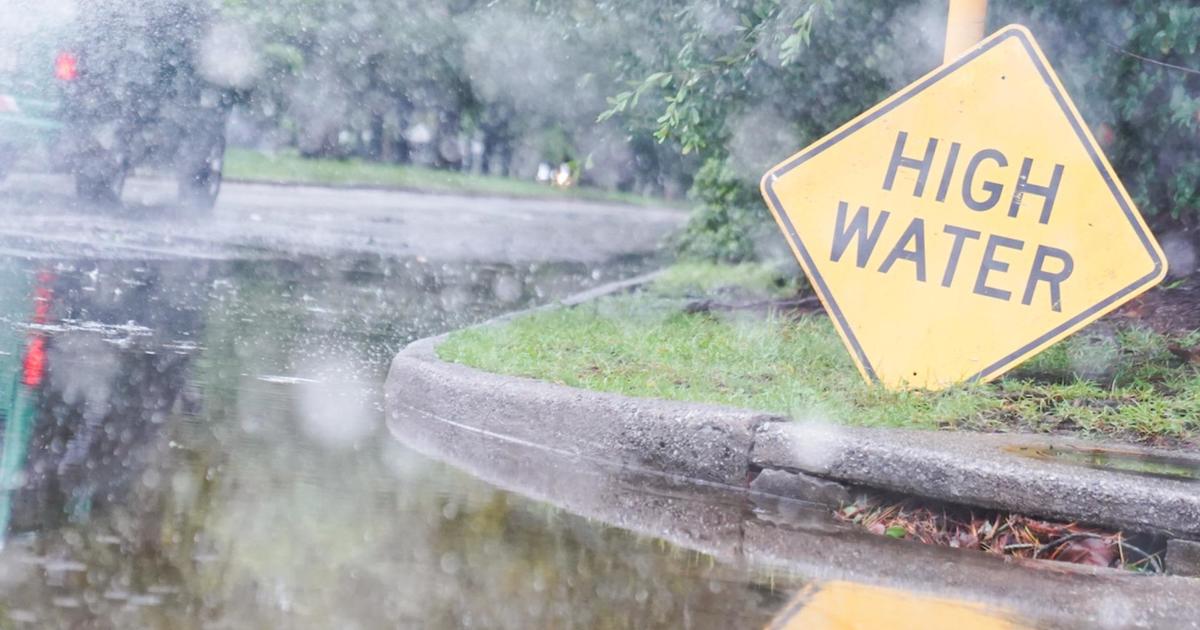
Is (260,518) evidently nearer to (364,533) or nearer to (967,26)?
(364,533)

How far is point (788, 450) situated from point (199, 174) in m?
9.66

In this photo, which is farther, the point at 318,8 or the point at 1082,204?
the point at 318,8

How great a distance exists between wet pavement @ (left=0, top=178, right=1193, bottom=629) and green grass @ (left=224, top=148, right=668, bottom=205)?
1332cm

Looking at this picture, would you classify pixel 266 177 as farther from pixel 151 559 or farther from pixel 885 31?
pixel 151 559

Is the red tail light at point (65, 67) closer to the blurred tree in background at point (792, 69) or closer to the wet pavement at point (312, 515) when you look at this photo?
the blurred tree in background at point (792, 69)

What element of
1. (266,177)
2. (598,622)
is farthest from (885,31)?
(266,177)

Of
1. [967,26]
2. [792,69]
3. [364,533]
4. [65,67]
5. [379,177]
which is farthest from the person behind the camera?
[379,177]

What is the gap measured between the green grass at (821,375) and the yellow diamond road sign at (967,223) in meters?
0.24

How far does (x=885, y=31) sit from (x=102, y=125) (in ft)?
23.5

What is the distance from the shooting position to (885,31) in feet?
23.7

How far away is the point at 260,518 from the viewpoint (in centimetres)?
395

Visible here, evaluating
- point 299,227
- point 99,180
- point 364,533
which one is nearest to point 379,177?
point 299,227

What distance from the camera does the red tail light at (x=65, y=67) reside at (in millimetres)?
11031

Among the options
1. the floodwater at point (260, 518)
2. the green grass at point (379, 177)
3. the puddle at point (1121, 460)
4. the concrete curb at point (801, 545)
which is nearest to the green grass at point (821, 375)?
the puddle at point (1121, 460)
